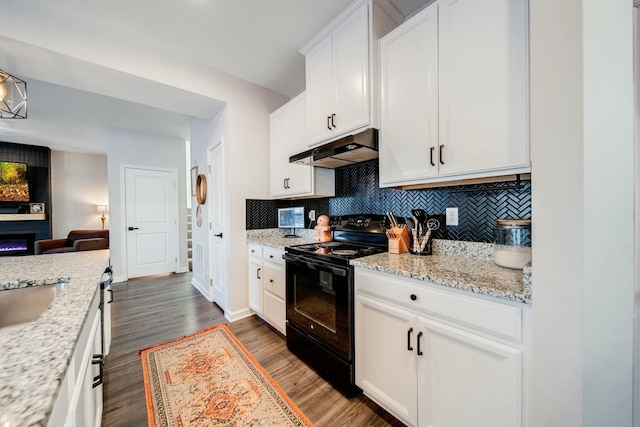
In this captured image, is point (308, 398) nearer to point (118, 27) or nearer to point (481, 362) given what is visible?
point (481, 362)

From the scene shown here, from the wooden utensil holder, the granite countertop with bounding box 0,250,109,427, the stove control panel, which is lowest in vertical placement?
the granite countertop with bounding box 0,250,109,427

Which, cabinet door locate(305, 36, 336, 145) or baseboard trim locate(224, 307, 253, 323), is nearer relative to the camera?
cabinet door locate(305, 36, 336, 145)

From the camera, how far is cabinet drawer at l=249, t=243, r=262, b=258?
2527 millimetres

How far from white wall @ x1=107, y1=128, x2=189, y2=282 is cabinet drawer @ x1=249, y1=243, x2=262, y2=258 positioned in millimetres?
2881

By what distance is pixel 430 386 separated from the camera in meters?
1.18

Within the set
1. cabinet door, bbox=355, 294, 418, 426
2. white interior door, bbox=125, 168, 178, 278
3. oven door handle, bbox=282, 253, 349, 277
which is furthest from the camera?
white interior door, bbox=125, 168, 178, 278

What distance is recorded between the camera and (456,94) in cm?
132

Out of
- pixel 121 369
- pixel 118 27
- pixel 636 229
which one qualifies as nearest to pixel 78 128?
pixel 118 27

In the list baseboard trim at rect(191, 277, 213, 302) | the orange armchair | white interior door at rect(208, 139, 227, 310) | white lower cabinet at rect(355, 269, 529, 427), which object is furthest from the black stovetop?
the orange armchair

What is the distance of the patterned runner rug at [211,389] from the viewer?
1401 mm

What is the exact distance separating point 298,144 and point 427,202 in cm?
135

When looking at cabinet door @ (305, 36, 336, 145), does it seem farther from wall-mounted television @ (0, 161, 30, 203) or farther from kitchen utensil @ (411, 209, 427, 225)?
wall-mounted television @ (0, 161, 30, 203)

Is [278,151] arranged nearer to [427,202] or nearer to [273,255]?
[273,255]

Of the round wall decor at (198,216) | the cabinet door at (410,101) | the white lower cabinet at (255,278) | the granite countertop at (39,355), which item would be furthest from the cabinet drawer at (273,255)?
the round wall decor at (198,216)
